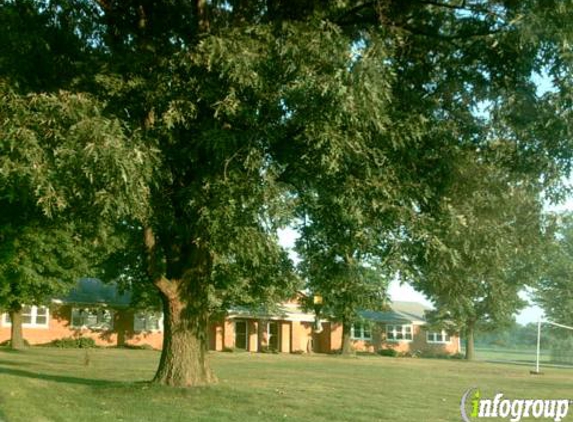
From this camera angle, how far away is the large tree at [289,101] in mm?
11227

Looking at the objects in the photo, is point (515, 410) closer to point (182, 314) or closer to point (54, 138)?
point (182, 314)

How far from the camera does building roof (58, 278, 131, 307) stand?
4908cm

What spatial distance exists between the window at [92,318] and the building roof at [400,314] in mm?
21053

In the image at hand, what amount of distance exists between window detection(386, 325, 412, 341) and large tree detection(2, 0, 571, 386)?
4859 cm

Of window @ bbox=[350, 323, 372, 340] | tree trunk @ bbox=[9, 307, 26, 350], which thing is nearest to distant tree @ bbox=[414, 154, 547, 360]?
tree trunk @ bbox=[9, 307, 26, 350]

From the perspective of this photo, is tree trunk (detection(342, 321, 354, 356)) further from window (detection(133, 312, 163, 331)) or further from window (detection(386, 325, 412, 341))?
window (detection(133, 312, 163, 331))

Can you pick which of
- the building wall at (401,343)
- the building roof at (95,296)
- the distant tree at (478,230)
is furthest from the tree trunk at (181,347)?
the building wall at (401,343)

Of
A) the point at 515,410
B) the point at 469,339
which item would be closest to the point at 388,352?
the point at 469,339

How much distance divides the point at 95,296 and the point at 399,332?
27.9m

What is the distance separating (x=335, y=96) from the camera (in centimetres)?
1030

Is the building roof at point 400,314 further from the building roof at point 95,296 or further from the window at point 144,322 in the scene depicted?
the building roof at point 95,296

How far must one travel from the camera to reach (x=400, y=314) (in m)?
65.9

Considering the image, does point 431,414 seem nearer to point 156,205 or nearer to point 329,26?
point 156,205

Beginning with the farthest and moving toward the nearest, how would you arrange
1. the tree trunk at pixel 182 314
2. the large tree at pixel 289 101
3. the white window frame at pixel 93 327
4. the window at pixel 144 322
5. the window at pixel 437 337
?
the window at pixel 437 337 → the window at pixel 144 322 → the white window frame at pixel 93 327 → the tree trunk at pixel 182 314 → the large tree at pixel 289 101
